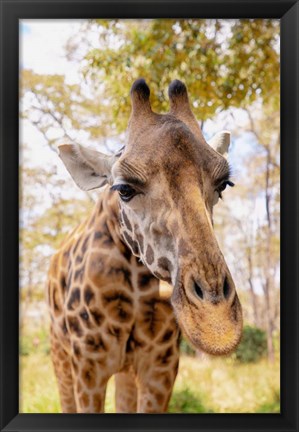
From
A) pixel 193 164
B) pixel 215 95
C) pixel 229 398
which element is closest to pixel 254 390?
pixel 229 398

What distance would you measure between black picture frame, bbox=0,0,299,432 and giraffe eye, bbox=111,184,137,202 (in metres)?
0.98

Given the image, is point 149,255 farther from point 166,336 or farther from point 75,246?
point 75,246

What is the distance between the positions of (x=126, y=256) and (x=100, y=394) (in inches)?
29.6

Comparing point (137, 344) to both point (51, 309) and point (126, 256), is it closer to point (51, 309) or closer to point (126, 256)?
point (126, 256)

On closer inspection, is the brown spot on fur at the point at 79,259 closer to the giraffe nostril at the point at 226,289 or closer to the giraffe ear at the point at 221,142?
the giraffe ear at the point at 221,142

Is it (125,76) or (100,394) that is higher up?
(125,76)

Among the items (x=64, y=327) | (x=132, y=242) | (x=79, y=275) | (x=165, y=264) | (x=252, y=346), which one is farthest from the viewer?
(x=252, y=346)

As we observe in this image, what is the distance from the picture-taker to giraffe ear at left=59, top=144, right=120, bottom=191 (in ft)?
9.89

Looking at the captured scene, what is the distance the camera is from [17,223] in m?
3.47

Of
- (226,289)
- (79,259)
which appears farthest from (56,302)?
(226,289)

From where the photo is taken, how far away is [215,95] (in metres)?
6.01

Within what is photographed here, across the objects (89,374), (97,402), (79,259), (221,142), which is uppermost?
(221,142)

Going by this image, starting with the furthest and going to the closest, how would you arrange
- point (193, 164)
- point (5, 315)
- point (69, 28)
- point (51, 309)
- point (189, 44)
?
point (69, 28)
point (189, 44)
point (51, 309)
point (5, 315)
point (193, 164)

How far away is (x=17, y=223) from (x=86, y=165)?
2.19ft
